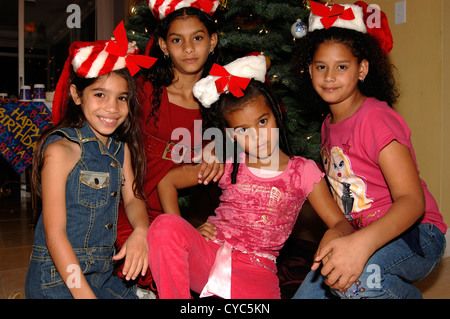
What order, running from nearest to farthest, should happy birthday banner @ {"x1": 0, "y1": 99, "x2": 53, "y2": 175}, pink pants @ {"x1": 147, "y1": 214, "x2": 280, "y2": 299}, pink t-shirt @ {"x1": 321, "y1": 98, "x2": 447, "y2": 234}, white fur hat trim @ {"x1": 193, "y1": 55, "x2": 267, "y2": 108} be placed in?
pink pants @ {"x1": 147, "y1": 214, "x2": 280, "y2": 299} → pink t-shirt @ {"x1": 321, "y1": 98, "x2": 447, "y2": 234} → white fur hat trim @ {"x1": 193, "y1": 55, "x2": 267, "y2": 108} → happy birthday banner @ {"x1": 0, "y1": 99, "x2": 53, "y2": 175}

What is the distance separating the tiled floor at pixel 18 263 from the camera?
5.27ft

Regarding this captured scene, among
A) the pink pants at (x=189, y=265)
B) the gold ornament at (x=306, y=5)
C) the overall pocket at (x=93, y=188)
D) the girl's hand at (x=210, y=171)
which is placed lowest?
the pink pants at (x=189, y=265)

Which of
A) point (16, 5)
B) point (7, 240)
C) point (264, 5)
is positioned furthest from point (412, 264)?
point (16, 5)

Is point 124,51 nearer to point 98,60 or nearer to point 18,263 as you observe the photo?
point 98,60

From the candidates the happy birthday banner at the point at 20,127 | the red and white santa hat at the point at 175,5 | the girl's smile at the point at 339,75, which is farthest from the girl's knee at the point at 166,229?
the happy birthday banner at the point at 20,127

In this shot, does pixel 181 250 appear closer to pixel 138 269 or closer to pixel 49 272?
pixel 138 269

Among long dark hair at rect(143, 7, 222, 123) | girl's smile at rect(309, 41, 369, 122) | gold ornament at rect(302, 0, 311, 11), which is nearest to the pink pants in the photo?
girl's smile at rect(309, 41, 369, 122)

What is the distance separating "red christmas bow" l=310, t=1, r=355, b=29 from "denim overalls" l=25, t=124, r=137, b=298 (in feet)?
2.80

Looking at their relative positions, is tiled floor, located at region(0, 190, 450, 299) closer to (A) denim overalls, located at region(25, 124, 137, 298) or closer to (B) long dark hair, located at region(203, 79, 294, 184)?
(A) denim overalls, located at region(25, 124, 137, 298)

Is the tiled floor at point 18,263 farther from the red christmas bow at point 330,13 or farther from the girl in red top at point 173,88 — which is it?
the red christmas bow at point 330,13

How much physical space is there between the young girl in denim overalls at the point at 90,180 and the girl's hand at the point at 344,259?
520mm

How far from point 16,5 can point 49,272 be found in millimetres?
4726

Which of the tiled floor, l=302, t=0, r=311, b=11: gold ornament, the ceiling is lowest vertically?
the tiled floor

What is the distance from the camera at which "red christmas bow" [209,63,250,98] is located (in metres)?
1.31
